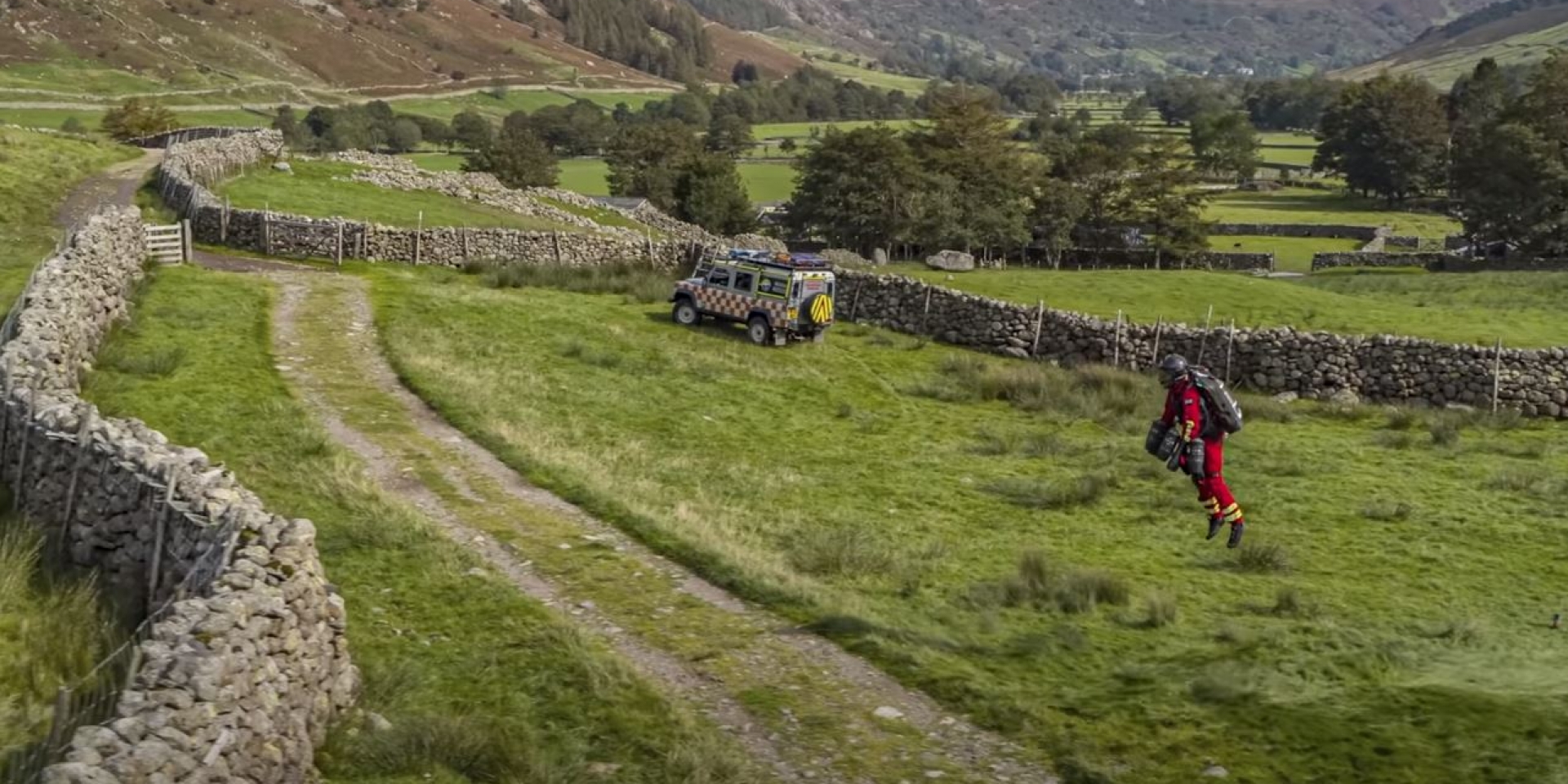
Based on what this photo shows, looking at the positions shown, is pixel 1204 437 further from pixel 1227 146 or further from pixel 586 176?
pixel 1227 146

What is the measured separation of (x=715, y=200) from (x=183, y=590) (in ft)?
254

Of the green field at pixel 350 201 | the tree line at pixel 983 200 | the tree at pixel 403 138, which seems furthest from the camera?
the tree at pixel 403 138

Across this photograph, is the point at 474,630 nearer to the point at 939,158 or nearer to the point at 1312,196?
the point at 939,158

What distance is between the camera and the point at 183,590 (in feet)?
39.6

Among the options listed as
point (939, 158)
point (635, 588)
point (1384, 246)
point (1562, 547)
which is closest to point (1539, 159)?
point (1384, 246)

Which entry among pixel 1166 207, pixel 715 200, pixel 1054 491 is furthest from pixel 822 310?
pixel 715 200

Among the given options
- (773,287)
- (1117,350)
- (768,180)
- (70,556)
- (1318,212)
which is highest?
(1318,212)

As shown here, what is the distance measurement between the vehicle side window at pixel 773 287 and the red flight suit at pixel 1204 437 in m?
20.1

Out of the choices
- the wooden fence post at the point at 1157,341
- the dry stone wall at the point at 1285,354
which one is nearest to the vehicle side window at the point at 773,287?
the dry stone wall at the point at 1285,354

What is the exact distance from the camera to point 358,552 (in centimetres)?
1678

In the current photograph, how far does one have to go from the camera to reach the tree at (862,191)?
8244 cm

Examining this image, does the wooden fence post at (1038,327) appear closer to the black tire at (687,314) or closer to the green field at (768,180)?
the black tire at (687,314)

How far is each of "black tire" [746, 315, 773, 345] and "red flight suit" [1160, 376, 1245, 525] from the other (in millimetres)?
20368

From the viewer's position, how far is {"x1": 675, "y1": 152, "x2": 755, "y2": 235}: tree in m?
87.4
